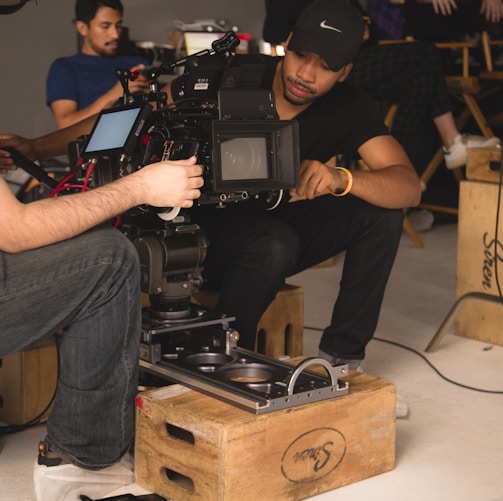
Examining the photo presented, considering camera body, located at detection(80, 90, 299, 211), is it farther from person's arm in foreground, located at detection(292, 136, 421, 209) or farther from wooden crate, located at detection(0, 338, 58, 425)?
wooden crate, located at detection(0, 338, 58, 425)

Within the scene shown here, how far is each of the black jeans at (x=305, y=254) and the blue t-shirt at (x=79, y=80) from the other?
1.37 meters

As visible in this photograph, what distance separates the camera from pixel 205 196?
2.06 m

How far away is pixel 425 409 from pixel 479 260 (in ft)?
2.65

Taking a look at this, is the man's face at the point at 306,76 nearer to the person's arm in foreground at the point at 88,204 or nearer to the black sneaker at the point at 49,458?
the person's arm in foreground at the point at 88,204

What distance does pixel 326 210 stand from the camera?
8.50 feet

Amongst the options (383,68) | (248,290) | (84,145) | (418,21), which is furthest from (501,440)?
(418,21)

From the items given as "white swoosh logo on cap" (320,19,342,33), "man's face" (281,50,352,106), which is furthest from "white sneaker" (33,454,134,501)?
"white swoosh logo on cap" (320,19,342,33)

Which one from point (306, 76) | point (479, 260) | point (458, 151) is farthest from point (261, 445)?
point (458, 151)

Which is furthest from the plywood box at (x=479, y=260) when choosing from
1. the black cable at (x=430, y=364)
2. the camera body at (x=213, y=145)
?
the camera body at (x=213, y=145)

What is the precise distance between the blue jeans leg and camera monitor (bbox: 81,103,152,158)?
29cm

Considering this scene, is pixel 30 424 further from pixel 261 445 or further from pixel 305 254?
pixel 305 254

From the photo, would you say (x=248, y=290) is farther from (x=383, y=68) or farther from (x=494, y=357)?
(x=383, y=68)

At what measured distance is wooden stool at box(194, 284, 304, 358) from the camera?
8.63 feet

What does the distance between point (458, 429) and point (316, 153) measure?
80 cm
